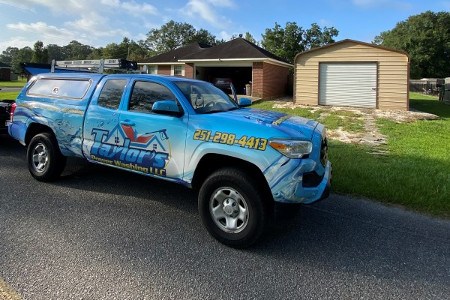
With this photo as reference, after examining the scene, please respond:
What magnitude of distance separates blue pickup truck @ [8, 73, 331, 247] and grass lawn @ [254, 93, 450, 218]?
1736mm

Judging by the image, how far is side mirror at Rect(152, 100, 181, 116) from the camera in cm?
411

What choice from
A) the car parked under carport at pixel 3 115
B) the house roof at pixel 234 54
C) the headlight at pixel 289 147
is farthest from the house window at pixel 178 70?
the headlight at pixel 289 147

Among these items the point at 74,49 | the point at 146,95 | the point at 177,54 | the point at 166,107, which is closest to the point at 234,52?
the point at 177,54

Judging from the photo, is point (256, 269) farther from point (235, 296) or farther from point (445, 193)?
point (445, 193)

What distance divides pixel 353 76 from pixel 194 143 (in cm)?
1781

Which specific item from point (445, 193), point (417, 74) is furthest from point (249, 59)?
point (417, 74)

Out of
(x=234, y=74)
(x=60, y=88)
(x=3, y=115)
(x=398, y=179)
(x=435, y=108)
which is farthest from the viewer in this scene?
(x=234, y=74)

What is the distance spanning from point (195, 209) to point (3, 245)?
7.27ft

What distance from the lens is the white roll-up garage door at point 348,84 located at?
1936cm

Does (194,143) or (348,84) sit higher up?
(348,84)

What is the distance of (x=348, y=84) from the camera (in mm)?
19906

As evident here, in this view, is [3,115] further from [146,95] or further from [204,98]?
[204,98]

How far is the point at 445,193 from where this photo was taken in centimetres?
540

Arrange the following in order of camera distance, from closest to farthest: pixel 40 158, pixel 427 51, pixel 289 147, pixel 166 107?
1. pixel 289 147
2. pixel 166 107
3. pixel 40 158
4. pixel 427 51
